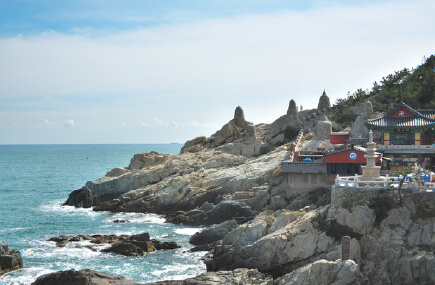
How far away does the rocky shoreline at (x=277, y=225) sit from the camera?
26.7 meters

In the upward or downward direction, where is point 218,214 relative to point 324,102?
downward

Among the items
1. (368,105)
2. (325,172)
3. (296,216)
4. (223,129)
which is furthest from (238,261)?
(223,129)

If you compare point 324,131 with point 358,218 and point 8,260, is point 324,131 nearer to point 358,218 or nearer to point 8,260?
point 358,218

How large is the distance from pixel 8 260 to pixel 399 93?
178ft

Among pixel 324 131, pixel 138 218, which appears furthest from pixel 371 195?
pixel 138 218

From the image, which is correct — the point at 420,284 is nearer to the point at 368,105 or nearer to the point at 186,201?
the point at 186,201

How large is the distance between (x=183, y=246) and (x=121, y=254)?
5326 mm

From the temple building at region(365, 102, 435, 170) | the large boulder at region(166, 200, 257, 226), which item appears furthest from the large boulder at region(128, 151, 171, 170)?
the temple building at region(365, 102, 435, 170)

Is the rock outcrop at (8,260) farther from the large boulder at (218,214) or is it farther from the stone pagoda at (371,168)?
the stone pagoda at (371,168)

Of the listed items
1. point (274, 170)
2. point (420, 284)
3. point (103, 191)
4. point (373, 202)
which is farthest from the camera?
point (103, 191)

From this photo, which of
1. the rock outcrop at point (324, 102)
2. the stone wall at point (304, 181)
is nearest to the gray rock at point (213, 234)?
the stone wall at point (304, 181)

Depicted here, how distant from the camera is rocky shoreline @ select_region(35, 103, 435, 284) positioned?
26.7 m

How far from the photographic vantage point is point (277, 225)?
107 ft

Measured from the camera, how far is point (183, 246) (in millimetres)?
39562
